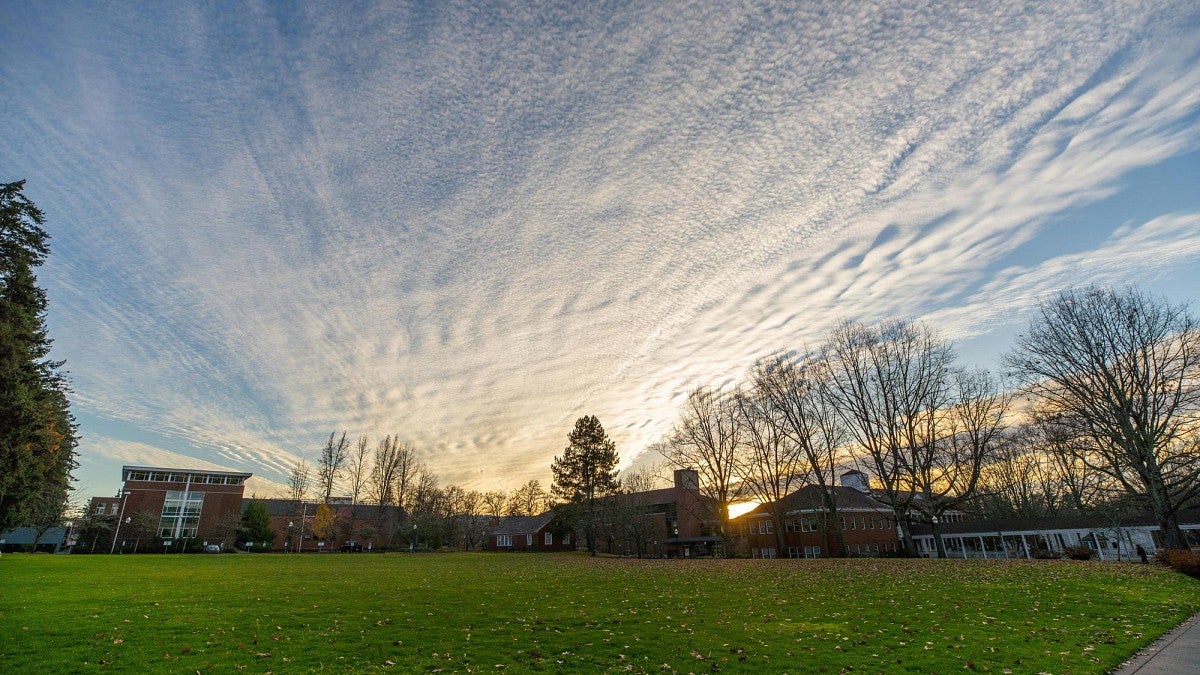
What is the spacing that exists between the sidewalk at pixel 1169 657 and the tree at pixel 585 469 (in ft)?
186

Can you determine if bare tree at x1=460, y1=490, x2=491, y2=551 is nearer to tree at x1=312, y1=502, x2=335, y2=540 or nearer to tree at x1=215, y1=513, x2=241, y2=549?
tree at x1=312, y1=502, x2=335, y2=540

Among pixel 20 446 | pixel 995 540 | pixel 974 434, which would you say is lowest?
pixel 995 540

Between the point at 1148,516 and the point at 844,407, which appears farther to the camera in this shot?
the point at 1148,516

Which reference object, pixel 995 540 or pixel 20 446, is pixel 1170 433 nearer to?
pixel 995 540

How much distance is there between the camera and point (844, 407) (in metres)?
44.9

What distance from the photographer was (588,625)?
1286cm

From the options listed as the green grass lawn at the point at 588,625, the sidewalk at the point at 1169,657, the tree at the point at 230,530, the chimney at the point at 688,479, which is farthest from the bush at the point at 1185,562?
the tree at the point at 230,530

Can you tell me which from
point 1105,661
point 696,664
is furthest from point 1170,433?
point 696,664

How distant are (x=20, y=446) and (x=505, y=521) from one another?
3569 inches

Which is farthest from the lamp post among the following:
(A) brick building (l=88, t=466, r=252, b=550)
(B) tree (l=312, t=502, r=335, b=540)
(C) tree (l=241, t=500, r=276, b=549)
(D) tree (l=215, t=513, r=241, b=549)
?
(B) tree (l=312, t=502, r=335, b=540)

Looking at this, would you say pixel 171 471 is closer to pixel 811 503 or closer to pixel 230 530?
pixel 230 530

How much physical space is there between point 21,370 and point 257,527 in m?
53.0

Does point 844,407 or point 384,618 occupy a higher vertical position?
point 844,407

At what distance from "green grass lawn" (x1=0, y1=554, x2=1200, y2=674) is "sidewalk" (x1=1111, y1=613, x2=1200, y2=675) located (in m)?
0.33
